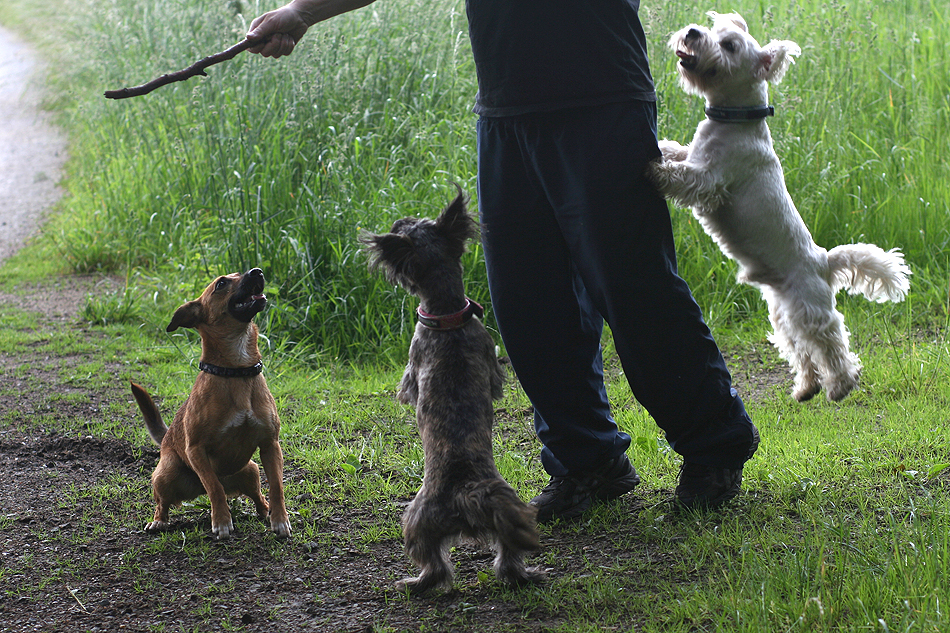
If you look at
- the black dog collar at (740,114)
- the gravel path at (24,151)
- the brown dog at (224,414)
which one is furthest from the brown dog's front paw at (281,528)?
the gravel path at (24,151)

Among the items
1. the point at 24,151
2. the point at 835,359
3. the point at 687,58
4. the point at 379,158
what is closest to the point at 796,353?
the point at 835,359

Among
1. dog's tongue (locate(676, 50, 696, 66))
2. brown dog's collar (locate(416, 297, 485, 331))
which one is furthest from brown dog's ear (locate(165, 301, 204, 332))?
dog's tongue (locate(676, 50, 696, 66))

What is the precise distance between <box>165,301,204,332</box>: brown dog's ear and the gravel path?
264 inches

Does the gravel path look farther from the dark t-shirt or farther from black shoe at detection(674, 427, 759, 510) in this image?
black shoe at detection(674, 427, 759, 510)

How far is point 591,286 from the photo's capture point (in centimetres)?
325

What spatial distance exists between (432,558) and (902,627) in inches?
56.3

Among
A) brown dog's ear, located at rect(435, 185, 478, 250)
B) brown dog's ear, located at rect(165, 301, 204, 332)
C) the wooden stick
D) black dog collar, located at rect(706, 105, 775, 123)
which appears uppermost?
the wooden stick

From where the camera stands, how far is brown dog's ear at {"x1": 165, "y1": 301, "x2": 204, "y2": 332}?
351 centimetres


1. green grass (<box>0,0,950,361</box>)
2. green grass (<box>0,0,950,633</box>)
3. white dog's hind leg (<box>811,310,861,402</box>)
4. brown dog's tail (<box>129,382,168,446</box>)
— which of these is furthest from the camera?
green grass (<box>0,0,950,361</box>)

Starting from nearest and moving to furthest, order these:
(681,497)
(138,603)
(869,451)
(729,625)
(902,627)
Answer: (902,627), (729,625), (138,603), (681,497), (869,451)

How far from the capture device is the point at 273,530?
3625mm

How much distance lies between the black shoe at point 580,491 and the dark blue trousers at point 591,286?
62mm

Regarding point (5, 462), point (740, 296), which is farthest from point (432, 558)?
point (740, 296)

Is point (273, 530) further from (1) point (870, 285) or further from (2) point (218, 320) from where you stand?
(1) point (870, 285)
